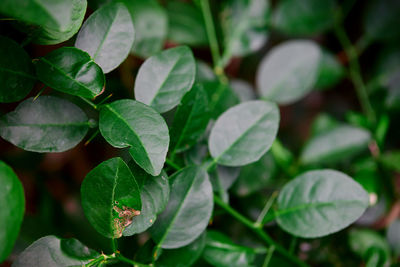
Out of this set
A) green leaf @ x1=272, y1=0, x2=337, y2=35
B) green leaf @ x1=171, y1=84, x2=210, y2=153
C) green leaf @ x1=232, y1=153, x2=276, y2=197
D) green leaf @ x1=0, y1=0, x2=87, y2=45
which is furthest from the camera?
green leaf @ x1=272, y1=0, x2=337, y2=35

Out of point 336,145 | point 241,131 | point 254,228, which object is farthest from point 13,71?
point 336,145

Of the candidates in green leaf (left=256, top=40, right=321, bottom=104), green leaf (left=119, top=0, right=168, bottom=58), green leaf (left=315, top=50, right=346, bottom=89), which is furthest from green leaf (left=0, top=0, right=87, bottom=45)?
green leaf (left=315, top=50, right=346, bottom=89)

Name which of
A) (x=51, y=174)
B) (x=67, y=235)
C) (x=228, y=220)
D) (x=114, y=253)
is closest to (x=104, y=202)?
(x=114, y=253)

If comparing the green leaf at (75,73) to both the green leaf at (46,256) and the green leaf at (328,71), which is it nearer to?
the green leaf at (46,256)

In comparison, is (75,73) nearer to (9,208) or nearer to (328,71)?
(9,208)

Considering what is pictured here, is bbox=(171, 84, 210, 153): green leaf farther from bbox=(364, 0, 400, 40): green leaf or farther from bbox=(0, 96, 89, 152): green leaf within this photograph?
bbox=(364, 0, 400, 40): green leaf

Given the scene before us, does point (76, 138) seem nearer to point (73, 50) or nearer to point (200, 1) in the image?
point (73, 50)

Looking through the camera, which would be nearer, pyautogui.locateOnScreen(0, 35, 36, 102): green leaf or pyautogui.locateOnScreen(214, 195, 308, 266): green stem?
pyautogui.locateOnScreen(0, 35, 36, 102): green leaf
